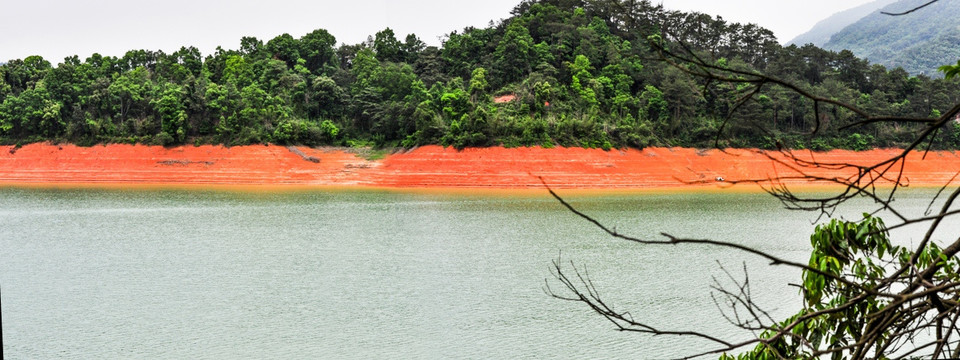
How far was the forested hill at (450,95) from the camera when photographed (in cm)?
3719

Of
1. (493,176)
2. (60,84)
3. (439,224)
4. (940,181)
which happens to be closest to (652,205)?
(439,224)

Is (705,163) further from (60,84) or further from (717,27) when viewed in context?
(60,84)

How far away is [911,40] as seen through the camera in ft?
368

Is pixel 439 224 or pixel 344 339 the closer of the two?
pixel 344 339

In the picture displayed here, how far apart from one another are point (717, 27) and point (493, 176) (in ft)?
85.4

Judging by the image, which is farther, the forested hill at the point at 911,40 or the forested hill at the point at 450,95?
the forested hill at the point at 911,40

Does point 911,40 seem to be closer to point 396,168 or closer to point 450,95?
point 450,95

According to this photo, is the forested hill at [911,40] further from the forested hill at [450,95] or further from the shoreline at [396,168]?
the shoreline at [396,168]

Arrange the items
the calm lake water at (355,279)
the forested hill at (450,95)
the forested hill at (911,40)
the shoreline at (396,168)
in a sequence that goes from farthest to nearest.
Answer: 1. the forested hill at (911,40)
2. the forested hill at (450,95)
3. the shoreline at (396,168)
4. the calm lake water at (355,279)

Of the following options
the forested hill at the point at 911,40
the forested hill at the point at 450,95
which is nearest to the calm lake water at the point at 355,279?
the forested hill at the point at 450,95

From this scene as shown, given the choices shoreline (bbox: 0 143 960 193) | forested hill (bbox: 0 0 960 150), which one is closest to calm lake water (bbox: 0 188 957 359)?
shoreline (bbox: 0 143 960 193)

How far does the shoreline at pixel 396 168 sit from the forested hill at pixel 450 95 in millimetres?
1014

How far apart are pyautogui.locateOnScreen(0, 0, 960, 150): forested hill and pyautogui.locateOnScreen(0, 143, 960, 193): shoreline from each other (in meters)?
1.01

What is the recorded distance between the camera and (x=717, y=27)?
167 feet
